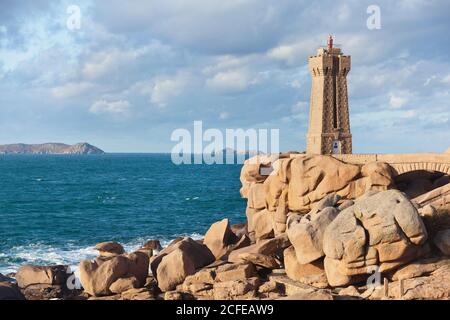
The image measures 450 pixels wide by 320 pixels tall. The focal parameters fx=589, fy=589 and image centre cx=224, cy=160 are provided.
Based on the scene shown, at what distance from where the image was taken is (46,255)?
4759cm

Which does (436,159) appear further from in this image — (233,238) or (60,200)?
(60,200)

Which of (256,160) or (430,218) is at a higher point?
(256,160)

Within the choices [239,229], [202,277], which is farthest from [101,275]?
[239,229]

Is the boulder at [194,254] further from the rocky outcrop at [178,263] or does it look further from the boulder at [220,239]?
the boulder at [220,239]

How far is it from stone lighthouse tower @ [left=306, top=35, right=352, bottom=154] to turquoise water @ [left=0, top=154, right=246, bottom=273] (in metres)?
15.6

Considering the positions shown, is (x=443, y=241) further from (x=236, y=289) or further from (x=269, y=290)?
(x=236, y=289)

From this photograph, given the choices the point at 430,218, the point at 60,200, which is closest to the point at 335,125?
the point at 430,218

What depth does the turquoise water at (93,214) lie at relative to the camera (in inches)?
2031

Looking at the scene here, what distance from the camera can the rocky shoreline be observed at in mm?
28906

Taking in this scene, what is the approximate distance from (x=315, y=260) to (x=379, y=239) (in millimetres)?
4153

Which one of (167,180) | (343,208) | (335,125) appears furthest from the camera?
(167,180)

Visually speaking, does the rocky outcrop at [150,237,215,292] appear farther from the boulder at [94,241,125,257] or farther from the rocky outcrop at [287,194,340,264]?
the boulder at [94,241,125,257]
